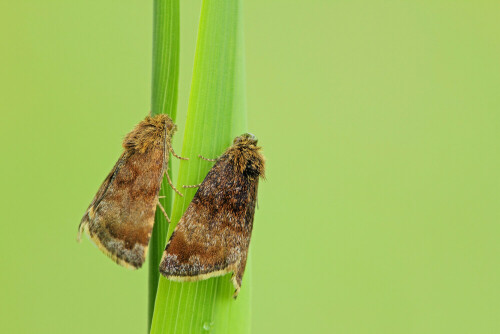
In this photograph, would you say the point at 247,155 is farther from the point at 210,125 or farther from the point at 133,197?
the point at 133,197

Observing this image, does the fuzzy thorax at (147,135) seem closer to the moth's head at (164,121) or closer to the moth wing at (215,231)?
the moth's head at (164,121)

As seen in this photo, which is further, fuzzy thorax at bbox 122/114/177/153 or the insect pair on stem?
fuzzy thorax at bbox 122/114/177/153

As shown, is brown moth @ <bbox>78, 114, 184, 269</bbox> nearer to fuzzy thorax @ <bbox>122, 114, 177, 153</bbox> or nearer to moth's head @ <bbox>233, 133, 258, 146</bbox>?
fuzzy thorax @ <bbox>122, 114, 177, 153</bbox>

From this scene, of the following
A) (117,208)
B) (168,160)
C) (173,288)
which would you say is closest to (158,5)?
(168,160)

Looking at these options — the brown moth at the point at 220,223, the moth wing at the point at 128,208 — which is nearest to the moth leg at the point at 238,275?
the brown moth at the point at 220,223

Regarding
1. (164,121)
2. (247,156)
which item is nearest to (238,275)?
(247,156)

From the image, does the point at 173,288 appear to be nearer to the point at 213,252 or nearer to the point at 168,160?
the point at 213,252

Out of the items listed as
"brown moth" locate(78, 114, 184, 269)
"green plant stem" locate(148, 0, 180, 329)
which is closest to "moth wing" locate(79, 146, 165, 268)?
"brown moth" locate(78, 114, 184, 269)
